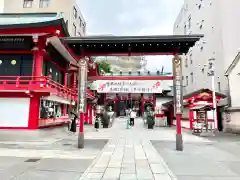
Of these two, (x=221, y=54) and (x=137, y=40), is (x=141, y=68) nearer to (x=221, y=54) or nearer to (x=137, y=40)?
(x=221, y=54)

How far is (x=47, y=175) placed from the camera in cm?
564

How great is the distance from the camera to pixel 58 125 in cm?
1666

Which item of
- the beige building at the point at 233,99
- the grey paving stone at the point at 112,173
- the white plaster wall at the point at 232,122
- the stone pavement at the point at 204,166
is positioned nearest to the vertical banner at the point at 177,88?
the stone pavement at the point at 204,166

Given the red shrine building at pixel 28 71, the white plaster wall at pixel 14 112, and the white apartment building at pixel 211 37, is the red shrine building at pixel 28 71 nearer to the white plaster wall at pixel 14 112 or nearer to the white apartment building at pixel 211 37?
the white plaster wall at pixel 14 112

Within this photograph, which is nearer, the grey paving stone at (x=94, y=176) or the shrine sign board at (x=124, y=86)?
the grey paving stone at (x=94, y=176)

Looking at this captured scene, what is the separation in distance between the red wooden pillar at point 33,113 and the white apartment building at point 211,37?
1840 cm

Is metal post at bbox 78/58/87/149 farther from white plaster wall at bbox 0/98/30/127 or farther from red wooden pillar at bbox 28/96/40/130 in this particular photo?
white plaster wall at bbox 0/98/30/127

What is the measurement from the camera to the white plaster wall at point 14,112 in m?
13.0

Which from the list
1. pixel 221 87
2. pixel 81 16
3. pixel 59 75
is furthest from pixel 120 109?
pixel 59 75

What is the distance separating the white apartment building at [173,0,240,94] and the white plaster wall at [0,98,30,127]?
1911 centimetres

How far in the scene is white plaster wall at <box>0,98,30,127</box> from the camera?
42.7 feet

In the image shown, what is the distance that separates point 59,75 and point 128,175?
542 inches

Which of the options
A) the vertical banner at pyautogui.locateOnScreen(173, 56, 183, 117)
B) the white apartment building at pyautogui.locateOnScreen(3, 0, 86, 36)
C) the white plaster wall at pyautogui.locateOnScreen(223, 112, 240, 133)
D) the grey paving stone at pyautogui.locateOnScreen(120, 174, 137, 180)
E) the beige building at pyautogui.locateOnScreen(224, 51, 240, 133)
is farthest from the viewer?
the white apartment building at pyautogui.locateOnScreen(3, 0, 86, 36)

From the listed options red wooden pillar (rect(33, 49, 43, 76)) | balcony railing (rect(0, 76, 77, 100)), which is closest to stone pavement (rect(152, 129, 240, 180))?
balcony railing (rect(0, 76, 77, 100))
